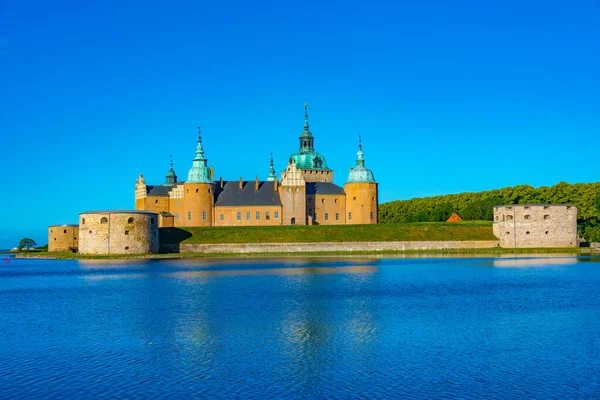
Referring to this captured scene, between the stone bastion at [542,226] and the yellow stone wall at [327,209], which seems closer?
the stone bastion at [542,226]

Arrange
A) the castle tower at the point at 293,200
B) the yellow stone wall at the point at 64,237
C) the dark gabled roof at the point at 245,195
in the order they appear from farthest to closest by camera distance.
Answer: the dark gabled roof at the point at 245,195, the castle tower at the point at 293,200, the yellow stone wall at the point at 64,237

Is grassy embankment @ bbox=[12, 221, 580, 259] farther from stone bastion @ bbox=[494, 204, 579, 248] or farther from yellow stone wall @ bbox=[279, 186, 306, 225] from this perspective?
yellow stone wall @ bbox=[279, 186, 306, 225]

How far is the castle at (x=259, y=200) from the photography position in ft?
→ 251

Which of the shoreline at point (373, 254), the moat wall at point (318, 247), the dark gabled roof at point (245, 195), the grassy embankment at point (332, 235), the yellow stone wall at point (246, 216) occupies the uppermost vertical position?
the dark gabled roof at point (245, 195)

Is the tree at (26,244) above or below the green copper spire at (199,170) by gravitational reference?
below

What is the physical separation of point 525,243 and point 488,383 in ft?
177

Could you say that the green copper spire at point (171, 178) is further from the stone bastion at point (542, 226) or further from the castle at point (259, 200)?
the stone bastion at point (542, 226)

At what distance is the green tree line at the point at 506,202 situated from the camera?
267 ft

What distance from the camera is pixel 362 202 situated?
78.5 m

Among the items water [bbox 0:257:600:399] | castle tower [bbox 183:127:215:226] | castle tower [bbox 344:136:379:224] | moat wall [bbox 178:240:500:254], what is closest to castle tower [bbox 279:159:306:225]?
castle tower [bbox 344:136:379:224]

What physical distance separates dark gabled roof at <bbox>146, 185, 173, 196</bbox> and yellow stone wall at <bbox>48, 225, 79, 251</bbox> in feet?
33.3

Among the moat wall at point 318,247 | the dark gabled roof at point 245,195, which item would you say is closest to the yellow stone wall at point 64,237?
the moat wall at point 318,247

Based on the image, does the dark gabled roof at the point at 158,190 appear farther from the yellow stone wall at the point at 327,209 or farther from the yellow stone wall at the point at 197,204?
the yellow stone wall at the point at 327,209

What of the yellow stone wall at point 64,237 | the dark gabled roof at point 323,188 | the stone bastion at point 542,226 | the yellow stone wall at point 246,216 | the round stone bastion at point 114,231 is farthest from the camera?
the dark gabled roof at point 323,188
